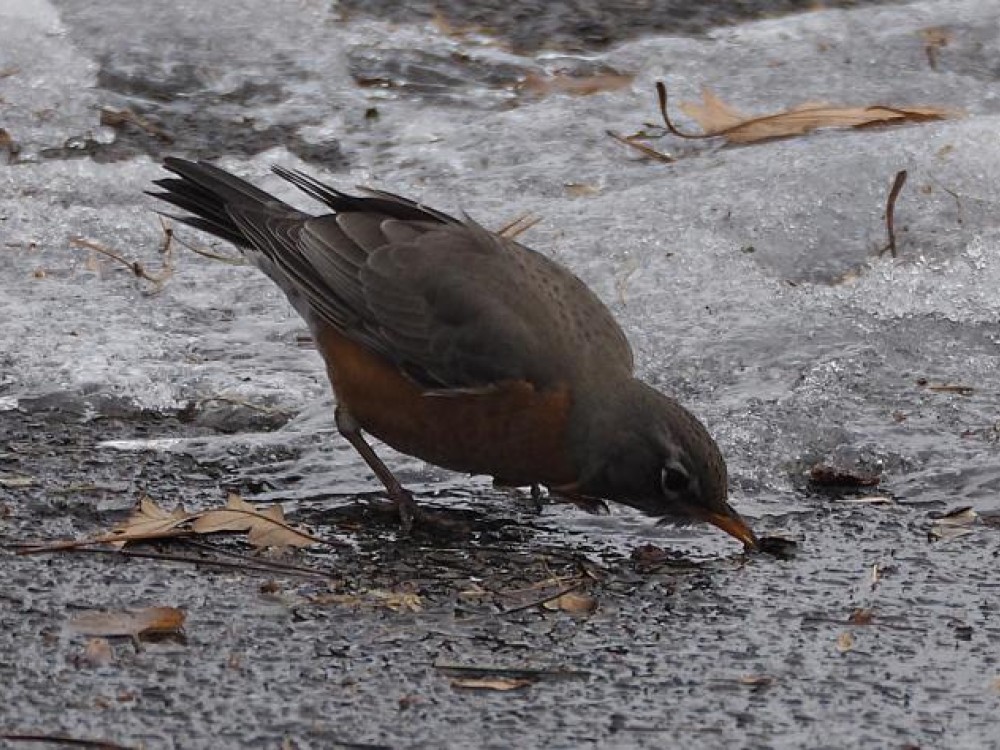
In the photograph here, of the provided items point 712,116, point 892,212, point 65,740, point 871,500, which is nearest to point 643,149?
point 712,116

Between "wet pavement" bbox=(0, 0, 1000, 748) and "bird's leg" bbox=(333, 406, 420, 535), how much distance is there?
0.12 meters

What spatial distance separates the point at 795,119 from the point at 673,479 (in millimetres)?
3150

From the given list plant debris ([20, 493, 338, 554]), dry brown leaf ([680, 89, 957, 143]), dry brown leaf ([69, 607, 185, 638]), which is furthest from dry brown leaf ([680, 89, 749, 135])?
dry brown leaf ([69, 607, 185, 638])

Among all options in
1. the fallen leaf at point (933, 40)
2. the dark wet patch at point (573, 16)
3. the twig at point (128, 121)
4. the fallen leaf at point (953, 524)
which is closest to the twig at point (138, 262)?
the twig at point (128, 121)

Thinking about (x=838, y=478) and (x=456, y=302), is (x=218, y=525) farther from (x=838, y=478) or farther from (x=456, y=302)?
(x=838, y=478)

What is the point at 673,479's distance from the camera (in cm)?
455

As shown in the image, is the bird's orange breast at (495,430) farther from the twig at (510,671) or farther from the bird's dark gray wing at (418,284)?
the twig at (510,671)

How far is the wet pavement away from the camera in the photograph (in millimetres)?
3801

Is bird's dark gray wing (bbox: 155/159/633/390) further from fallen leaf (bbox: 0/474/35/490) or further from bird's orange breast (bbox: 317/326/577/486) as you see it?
fallen leaf (bbox: 0/474/35/490)

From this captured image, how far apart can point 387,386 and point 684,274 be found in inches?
59.6

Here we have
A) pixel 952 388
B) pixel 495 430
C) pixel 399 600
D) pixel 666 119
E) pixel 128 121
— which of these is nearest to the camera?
pixel 399 600

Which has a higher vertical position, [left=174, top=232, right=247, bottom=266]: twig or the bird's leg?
[left=174, top=232, right=247, bottom=266]: twig

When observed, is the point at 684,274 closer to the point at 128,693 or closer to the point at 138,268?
the point at 138,268

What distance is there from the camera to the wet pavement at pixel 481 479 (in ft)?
12.5
